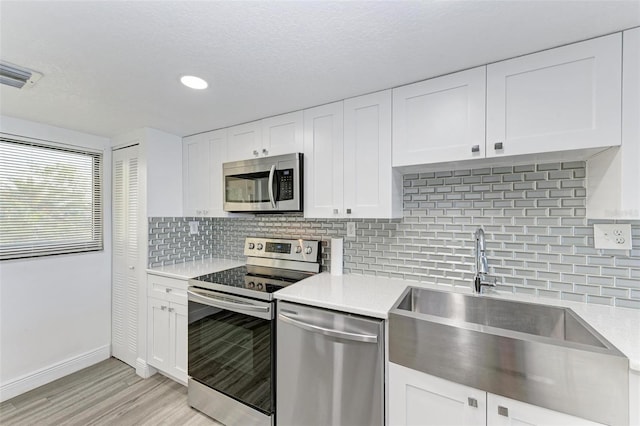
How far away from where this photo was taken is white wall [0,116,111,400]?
2232mm

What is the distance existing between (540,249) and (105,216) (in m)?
3.62

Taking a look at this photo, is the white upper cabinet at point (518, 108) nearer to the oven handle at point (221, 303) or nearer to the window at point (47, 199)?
the oven handle at point (221, 303)

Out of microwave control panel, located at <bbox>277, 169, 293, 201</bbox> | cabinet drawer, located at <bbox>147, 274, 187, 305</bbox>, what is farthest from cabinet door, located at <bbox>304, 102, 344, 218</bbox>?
cabinet drawer, located at <bbox>147, 274, 187, 305</bbox>

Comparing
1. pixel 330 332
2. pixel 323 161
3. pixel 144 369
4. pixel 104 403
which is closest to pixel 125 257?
pixel 144 369

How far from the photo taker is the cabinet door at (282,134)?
2.08m

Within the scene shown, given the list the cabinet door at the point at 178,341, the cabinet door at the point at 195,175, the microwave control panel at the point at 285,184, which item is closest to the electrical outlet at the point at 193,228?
the cabinet door at the point at 195,175

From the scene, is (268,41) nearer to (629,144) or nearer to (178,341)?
(629,144)

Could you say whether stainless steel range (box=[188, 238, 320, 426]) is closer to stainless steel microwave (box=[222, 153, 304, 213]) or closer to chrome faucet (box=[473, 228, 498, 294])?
stainless steel microwave (box=[222, 153, 304, 213])

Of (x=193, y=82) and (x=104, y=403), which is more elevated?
(x=193, y=82)

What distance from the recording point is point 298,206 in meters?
2.03

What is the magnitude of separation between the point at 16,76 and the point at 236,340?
1978 mm

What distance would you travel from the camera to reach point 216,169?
2.53 metres

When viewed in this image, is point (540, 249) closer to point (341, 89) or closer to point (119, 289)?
point (341, 89)

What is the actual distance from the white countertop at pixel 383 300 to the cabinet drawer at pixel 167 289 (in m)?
0.97
